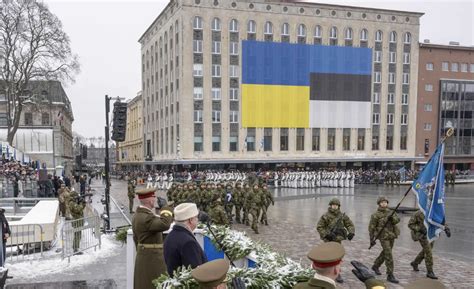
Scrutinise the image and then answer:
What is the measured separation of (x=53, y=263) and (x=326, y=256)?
8696 mm

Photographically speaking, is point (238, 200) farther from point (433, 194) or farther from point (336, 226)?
point (433, 194)

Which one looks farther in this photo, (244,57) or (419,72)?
(419,72)

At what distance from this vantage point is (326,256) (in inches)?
105

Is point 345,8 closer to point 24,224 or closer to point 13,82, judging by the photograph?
point 13,82

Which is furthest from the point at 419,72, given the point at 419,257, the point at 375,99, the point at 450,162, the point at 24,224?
the point at 24,224

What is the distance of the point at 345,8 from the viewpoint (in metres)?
47.5

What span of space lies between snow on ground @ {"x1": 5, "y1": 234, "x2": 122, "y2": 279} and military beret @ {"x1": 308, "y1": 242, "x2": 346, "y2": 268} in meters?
7.73

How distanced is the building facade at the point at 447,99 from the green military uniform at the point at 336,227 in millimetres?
49040

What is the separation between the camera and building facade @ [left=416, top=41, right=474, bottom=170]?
52.7 meters

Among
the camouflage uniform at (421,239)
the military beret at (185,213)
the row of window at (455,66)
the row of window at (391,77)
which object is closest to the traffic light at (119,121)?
the camouflage uniform at (421,239)

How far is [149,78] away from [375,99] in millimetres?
33907

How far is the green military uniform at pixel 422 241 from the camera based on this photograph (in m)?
8.22

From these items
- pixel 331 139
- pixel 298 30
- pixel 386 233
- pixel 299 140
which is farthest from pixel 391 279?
pixel 298 30

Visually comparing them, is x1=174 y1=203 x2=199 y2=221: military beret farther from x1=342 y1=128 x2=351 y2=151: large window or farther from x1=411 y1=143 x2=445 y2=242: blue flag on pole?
x1=342 y1=128 x2=351 y2=151: large window
